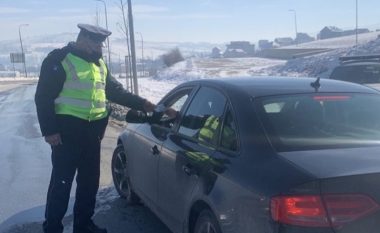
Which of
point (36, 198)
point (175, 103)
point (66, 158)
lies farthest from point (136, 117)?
point (36, 198)

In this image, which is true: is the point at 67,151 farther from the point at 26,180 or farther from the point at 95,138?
the point at 26,180

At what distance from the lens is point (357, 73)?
1462 centimetres

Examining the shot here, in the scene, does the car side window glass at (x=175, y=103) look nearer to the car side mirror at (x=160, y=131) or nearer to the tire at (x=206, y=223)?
the car side mirror at (x=160, y=131)

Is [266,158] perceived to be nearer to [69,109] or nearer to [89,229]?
[69,109]

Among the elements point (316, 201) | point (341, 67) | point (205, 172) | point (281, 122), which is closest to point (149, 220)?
point (205, 172)

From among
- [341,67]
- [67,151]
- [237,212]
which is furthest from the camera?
[341,67]

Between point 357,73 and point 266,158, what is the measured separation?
12.5 meters

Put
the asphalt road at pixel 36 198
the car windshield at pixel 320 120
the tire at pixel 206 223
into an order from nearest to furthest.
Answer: the car windshield at pixel 320 120 < the tire at pixel 206 223 < the asphalt road at pixel 36 198

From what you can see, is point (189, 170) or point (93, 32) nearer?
point (189, 170)

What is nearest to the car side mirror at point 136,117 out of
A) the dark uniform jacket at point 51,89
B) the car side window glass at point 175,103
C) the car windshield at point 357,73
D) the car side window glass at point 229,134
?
the car side window glass at point 175,103

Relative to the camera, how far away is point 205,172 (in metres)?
3.46

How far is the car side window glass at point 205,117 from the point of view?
12.3 ft

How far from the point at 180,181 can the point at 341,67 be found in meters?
12.0

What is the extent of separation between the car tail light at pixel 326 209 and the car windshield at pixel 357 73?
12315 mm
